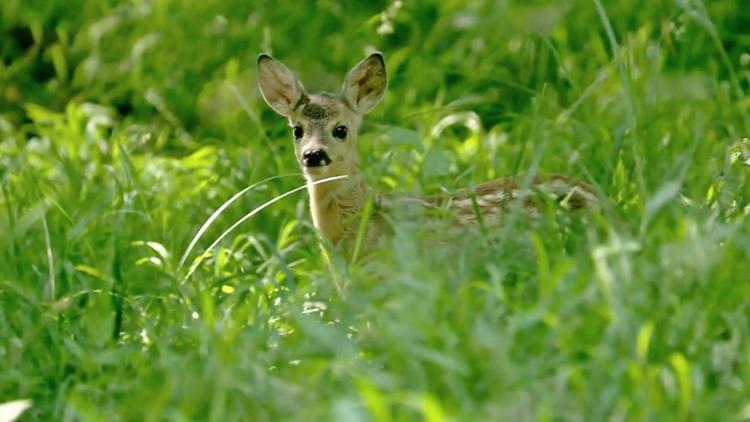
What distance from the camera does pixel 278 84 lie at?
629 cm

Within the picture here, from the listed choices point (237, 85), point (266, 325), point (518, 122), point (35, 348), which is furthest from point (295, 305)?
point (237, 85)

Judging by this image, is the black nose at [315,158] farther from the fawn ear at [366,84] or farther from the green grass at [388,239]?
the fawn ear at [366,84]

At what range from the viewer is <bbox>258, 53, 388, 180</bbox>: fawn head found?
587cm

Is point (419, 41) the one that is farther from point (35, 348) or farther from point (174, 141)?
point (35, 348)

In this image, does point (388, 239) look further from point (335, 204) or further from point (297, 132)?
point (297, 132)

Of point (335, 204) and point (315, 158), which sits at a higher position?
point (315, 158)

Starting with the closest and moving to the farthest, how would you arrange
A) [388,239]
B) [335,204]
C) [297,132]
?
1. [388,239]
2. [335,204]
3. [297,132]

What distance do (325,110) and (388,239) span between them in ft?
3.20

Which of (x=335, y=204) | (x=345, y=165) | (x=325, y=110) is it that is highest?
(x=325, y=110)

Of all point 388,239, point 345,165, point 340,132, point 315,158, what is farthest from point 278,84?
point 388,239

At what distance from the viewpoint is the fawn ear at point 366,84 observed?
6.20m

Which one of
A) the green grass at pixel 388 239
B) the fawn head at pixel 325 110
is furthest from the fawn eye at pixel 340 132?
the green grass at pixel 388 239

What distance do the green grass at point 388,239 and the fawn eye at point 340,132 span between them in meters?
0.24

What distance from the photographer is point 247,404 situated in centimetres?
379
